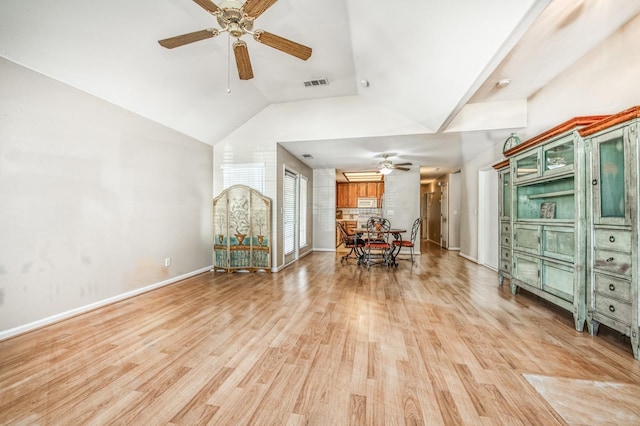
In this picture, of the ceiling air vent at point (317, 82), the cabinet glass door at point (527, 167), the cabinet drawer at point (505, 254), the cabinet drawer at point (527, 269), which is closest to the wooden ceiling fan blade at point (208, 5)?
the ceiling air vent at point (317, 82)

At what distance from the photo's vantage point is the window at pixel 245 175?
501 cm

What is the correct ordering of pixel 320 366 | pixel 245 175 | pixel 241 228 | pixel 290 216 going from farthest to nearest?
pixel 290 216 < pixel 245 175 < pixel 241 228 < pixel 320 366

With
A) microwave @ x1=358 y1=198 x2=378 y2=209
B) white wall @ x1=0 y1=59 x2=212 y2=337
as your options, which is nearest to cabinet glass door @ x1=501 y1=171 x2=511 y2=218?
white wall @ x1=0 y1=59 x2=212 y2=337

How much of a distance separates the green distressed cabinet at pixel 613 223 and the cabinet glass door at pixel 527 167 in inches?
27.2

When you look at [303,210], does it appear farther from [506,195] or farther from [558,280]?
[558,280]

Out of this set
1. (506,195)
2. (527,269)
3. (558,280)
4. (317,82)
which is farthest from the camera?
(317,82)

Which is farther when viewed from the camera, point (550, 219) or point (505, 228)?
point (505, 228)

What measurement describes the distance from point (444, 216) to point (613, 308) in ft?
22.7

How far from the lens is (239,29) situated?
7.13 ft

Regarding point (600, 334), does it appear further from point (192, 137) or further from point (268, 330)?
point (192, 137)

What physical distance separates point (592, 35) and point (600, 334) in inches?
111

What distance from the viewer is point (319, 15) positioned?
274cm

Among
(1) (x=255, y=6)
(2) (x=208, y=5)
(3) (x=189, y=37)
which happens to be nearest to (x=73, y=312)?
(3) (x=189, y=37)

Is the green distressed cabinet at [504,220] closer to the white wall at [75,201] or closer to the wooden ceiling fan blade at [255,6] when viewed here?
the wooden ceiling fan blade at [255,6]
